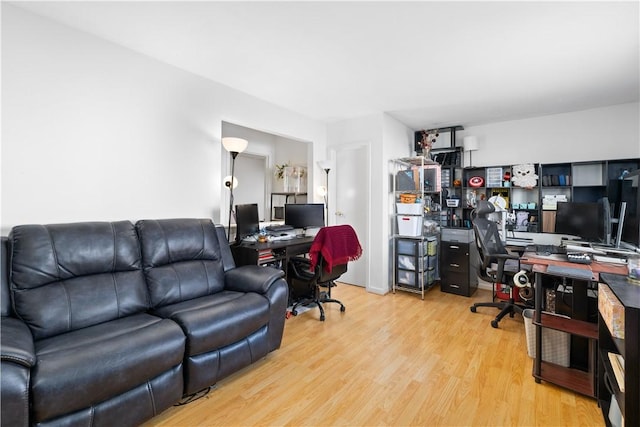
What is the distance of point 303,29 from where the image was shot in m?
2.07

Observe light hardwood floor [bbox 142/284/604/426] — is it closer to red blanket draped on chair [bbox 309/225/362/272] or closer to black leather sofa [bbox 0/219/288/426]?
black leather sofa [bbox 0/219/288/426]

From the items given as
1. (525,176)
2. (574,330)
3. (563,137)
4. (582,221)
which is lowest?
(574,330)

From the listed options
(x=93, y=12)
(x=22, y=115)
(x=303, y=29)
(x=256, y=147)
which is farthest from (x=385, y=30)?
(x=256, y=147)

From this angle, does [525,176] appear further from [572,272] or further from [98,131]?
[98,131]

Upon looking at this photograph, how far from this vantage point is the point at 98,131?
7.34 feet

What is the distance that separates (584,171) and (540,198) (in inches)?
23.8

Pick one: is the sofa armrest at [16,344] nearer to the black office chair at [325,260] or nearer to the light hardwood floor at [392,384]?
the light hardwood floor at [392,384]

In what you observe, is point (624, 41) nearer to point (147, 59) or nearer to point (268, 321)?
point (268, 321)

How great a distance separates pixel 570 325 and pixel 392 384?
127 cm

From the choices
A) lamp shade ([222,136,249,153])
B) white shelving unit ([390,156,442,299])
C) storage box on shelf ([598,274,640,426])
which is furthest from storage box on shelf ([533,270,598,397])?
lamp shade ([222,136,249,153])

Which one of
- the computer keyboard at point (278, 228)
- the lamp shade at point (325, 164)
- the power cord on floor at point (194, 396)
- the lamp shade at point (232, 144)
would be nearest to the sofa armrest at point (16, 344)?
the power cord on floor at point (194, 396)

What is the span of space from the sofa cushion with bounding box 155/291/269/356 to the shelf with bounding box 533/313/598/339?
1.98 meters

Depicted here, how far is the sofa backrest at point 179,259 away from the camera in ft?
7.11

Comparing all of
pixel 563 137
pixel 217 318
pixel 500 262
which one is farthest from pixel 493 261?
pixel 217 318
